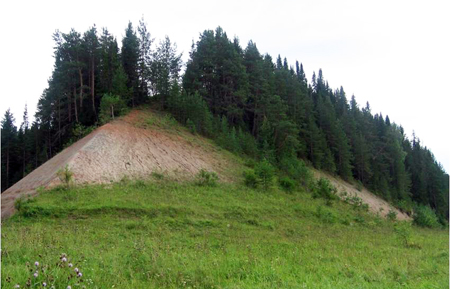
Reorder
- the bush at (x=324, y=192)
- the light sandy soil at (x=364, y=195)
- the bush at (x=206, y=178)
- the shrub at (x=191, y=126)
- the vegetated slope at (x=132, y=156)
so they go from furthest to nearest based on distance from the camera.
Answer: the light sandy soil at (x=364, y=195) < the shrub at (x=191, y=126) < the bush at (x=324, y=192) < the bush at (x=206, y=178) < the vegetated slope at (x=132, y=156)

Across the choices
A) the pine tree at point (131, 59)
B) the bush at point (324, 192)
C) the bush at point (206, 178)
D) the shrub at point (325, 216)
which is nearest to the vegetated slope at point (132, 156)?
the bush at point (206, 178)

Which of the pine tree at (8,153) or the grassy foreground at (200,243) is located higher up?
the pine tree at (8,153)

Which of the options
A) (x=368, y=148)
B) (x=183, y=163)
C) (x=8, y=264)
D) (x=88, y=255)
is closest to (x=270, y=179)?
(x=183, y=163)

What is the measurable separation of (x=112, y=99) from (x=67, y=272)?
1022 inches

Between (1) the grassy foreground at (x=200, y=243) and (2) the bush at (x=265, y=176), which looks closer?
(1) the grassy foreground at (x=200, y=243)

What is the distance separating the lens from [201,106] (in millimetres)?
34250

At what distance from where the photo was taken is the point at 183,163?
25766mm

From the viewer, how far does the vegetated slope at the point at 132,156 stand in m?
20.3

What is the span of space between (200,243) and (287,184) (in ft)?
57.3

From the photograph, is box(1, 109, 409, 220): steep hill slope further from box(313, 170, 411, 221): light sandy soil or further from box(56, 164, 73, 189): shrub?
box(313, 170, 411, 221): light sandy soil

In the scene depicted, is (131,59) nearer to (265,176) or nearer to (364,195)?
(265,176)

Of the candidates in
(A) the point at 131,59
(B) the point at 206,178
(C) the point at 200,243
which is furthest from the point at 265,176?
(A) the point at 131,59

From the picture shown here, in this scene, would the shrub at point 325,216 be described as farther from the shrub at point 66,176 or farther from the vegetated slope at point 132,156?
the shrub at point 66,176

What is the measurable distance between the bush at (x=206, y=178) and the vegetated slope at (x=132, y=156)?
0.91 m
